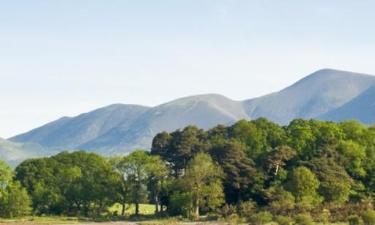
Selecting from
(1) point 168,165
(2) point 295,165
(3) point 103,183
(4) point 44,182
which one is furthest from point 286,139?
(4) point 44,182

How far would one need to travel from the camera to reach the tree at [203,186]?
85.4m

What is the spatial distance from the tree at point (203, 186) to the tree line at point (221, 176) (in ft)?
0.42

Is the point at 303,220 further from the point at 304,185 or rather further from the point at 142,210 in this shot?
the point at 142,210

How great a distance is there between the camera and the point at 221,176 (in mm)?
88750

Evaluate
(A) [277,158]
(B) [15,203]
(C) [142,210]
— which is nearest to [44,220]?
(B) [15,203]

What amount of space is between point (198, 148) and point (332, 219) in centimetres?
3271

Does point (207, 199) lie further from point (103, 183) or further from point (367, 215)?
point (367, 215)

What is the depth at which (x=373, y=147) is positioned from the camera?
97938 millimetres

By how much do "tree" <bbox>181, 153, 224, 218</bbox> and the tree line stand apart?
0.13 meters

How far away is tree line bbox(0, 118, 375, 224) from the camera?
278 ft

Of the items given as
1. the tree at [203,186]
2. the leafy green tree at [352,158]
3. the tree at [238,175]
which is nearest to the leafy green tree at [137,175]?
the tree at [203,186]

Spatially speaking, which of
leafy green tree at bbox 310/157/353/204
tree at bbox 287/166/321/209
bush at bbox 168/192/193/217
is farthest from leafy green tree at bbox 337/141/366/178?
bush at bbox 168/192/193/217

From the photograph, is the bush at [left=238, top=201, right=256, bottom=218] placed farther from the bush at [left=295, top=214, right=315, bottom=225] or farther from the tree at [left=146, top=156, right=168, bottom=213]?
the tree at [left=146, top=156, right=168, bottom=213]

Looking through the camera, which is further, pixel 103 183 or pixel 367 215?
pixel 103 183
